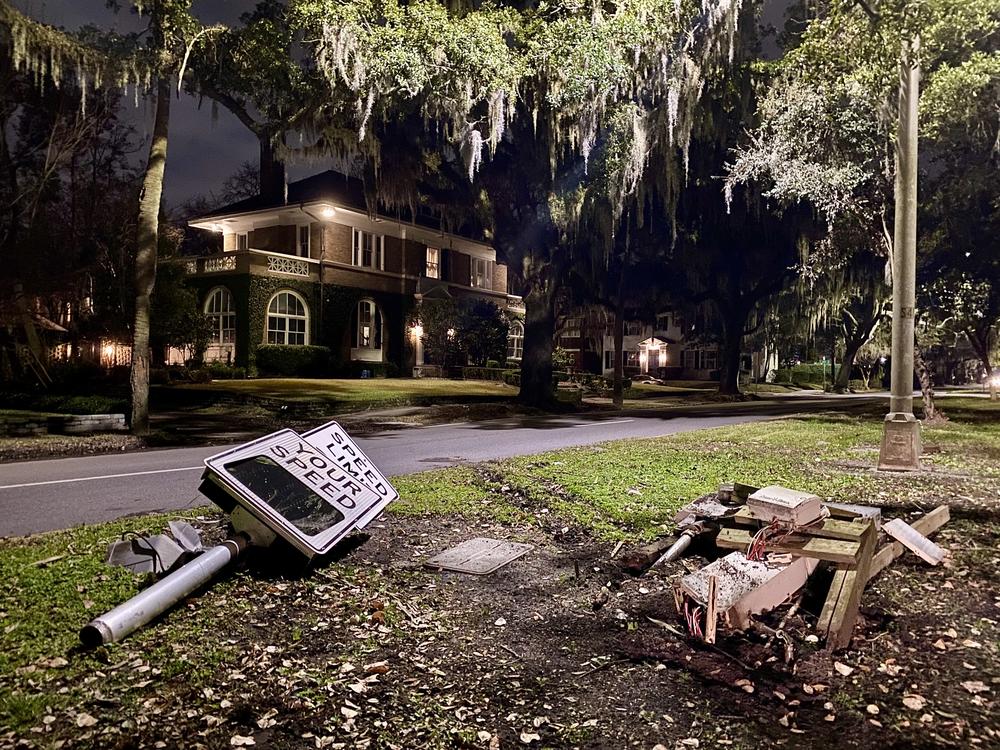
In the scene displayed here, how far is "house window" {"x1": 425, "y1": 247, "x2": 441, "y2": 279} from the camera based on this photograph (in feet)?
126

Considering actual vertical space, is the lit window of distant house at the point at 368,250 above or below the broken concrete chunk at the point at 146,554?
above

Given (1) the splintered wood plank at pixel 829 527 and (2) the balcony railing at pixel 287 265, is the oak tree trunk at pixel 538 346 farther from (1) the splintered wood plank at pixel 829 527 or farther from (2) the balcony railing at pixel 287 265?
(1) the splintered wood plank at pixel 829 527

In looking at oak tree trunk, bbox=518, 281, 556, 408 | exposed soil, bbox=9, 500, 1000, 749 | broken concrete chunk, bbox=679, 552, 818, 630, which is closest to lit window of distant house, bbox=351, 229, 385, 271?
oak tree trunk, bbox=518, 281, 556, 408

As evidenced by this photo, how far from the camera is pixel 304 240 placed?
32844 millimetres

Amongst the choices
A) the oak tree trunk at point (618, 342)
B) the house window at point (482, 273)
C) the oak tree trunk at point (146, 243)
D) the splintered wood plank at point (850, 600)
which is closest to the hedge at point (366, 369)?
the house window at point (482, 273)

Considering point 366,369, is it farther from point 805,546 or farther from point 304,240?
point 805,546

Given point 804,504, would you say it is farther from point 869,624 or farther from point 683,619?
point 683,619

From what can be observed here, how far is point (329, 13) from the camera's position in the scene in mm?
14922

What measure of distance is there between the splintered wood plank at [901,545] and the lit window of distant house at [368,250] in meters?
30.8

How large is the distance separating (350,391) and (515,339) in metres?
20.7

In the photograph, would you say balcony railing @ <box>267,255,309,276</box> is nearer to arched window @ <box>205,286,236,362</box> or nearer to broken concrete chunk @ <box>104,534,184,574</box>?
arched window @ <box>205,286,236,362</box>

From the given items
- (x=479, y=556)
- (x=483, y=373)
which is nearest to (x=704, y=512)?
(x=479, y=556)

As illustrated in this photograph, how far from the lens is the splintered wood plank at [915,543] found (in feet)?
16.8

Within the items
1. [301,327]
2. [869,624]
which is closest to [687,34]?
[869,624]
